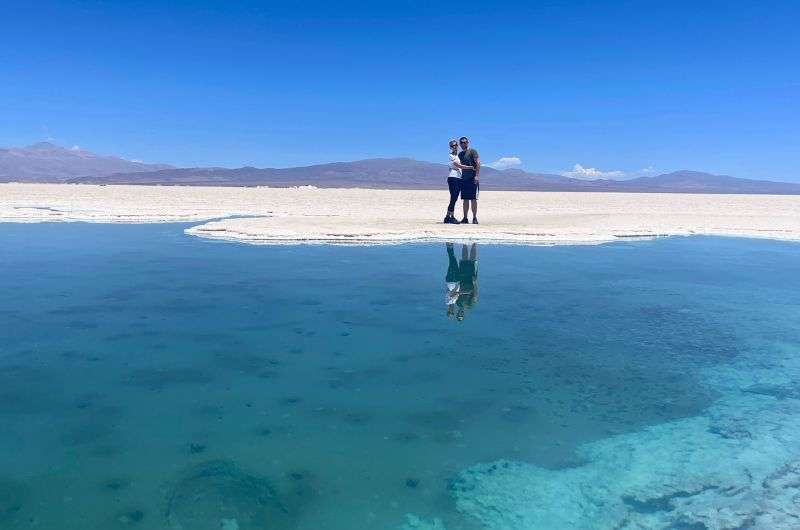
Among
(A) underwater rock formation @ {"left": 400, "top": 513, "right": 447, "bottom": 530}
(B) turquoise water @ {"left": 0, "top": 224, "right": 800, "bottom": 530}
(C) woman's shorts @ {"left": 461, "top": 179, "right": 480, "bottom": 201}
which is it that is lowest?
(A) underwater rock formation @ {"left": 400, "top": 513, "right": 447, "bottom": 530}

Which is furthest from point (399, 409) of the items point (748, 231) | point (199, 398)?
point (748, 231)

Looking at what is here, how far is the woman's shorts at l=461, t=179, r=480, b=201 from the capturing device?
1400 centimetres

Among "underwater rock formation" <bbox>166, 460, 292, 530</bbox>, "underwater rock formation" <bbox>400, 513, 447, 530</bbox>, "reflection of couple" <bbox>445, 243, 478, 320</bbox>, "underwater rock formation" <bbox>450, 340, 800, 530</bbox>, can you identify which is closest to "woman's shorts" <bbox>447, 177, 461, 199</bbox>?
"reflection of couple" <bbox>445, 243, 478, 320</bbox>

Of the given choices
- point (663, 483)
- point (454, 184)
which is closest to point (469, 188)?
point (454, 184)

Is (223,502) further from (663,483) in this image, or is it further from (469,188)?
(469,188)

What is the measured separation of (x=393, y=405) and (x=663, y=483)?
5.79 feet

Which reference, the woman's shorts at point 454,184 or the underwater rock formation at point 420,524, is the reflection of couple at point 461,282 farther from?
the underwater rock formation at point 420,524

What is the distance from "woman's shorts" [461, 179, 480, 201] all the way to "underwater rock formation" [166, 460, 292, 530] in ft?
36.7

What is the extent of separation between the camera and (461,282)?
8.62 meters

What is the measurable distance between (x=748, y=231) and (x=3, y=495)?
16774 millimetres

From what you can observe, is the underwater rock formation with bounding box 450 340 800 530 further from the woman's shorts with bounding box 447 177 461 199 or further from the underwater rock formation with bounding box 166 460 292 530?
the woman's shorts with bounding box 447 177 461 199

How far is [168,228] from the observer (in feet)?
51.7

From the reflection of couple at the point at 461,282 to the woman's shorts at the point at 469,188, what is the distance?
2877 mm

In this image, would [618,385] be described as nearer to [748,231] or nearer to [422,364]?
[422,364]
